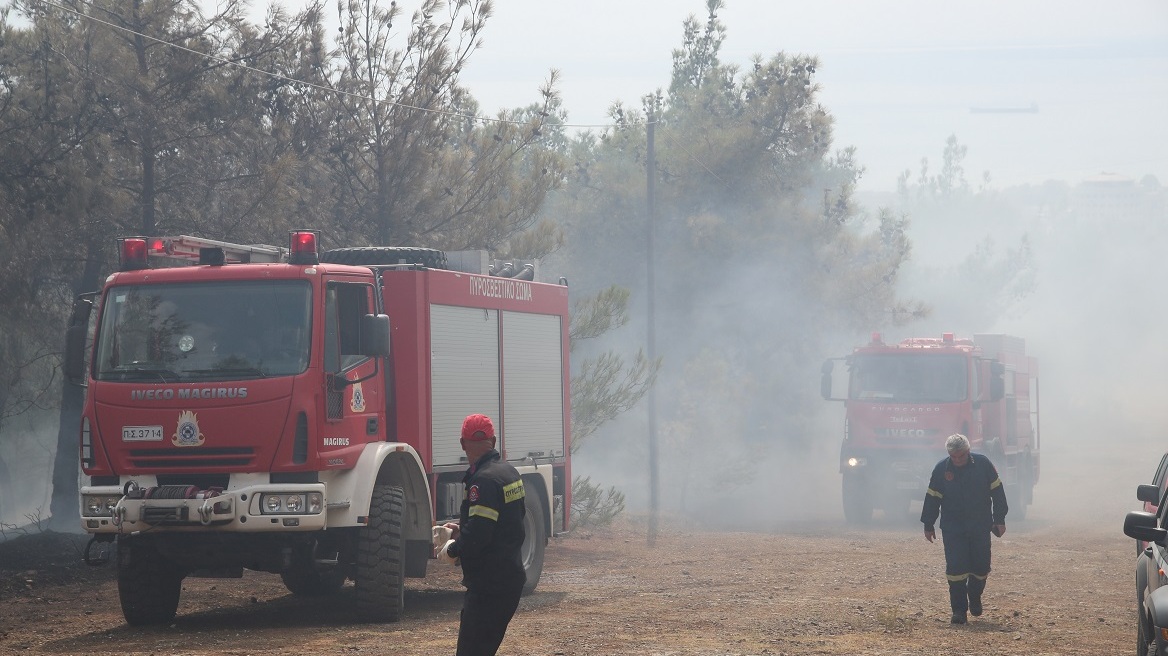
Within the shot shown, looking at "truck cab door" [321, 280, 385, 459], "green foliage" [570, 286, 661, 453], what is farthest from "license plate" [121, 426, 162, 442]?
"green foliage" [570, 286, 661, 453]

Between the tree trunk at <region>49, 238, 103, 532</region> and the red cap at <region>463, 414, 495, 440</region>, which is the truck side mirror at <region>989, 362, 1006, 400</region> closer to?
the tree trunk at <region>49, 238, 103, 532</region>

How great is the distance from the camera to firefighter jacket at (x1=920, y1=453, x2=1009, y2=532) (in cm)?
1138

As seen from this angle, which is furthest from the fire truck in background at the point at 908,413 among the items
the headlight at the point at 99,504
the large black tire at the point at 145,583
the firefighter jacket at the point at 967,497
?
the headlight at the point at 99,504

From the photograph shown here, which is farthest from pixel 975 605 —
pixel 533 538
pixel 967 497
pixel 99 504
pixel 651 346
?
pixel 651 346

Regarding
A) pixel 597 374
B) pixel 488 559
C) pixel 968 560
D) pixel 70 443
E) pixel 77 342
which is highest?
pixel 77 342

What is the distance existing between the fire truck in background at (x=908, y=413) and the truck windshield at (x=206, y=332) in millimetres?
13950

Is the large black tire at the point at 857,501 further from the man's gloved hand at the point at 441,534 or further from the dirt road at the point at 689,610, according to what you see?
the man's gloved hand at the point at 441,534

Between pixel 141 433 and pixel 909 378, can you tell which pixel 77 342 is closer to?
pixel 141 433

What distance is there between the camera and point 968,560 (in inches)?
444

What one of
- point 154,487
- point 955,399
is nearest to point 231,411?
point 154,487

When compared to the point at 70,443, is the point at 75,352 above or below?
above

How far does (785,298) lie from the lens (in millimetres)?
30625

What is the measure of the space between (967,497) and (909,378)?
12105mm

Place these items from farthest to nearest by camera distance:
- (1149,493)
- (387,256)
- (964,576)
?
(387,256) → (964,576) → (1149,493)
